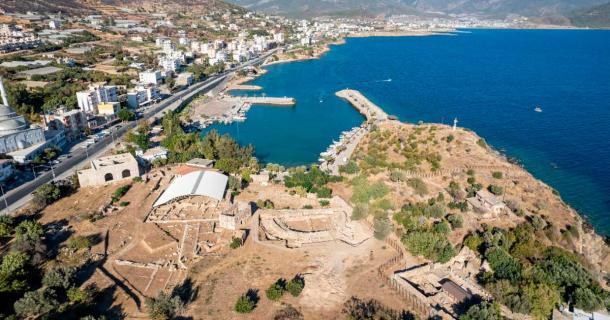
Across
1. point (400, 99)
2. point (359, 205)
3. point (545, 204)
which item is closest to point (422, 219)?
point (359, 205)

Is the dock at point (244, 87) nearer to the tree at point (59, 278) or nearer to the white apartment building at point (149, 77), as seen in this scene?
the white apartment building at point (149, 77)

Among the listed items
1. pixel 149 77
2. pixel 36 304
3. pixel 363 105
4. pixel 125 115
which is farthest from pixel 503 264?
pixel 149 77

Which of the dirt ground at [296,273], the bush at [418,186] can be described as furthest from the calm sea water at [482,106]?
the dirt ground at [296,273]

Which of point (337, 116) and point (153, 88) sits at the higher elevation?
point (153, 88)

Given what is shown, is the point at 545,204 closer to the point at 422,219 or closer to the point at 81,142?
the point at 422,219

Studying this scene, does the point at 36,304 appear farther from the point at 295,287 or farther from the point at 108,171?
the point at 108,171

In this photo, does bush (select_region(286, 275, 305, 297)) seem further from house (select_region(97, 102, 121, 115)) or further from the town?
house (select_region(97, 102, 121, 115))

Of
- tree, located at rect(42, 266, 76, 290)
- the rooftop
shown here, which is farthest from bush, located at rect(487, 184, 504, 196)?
the rooftop
